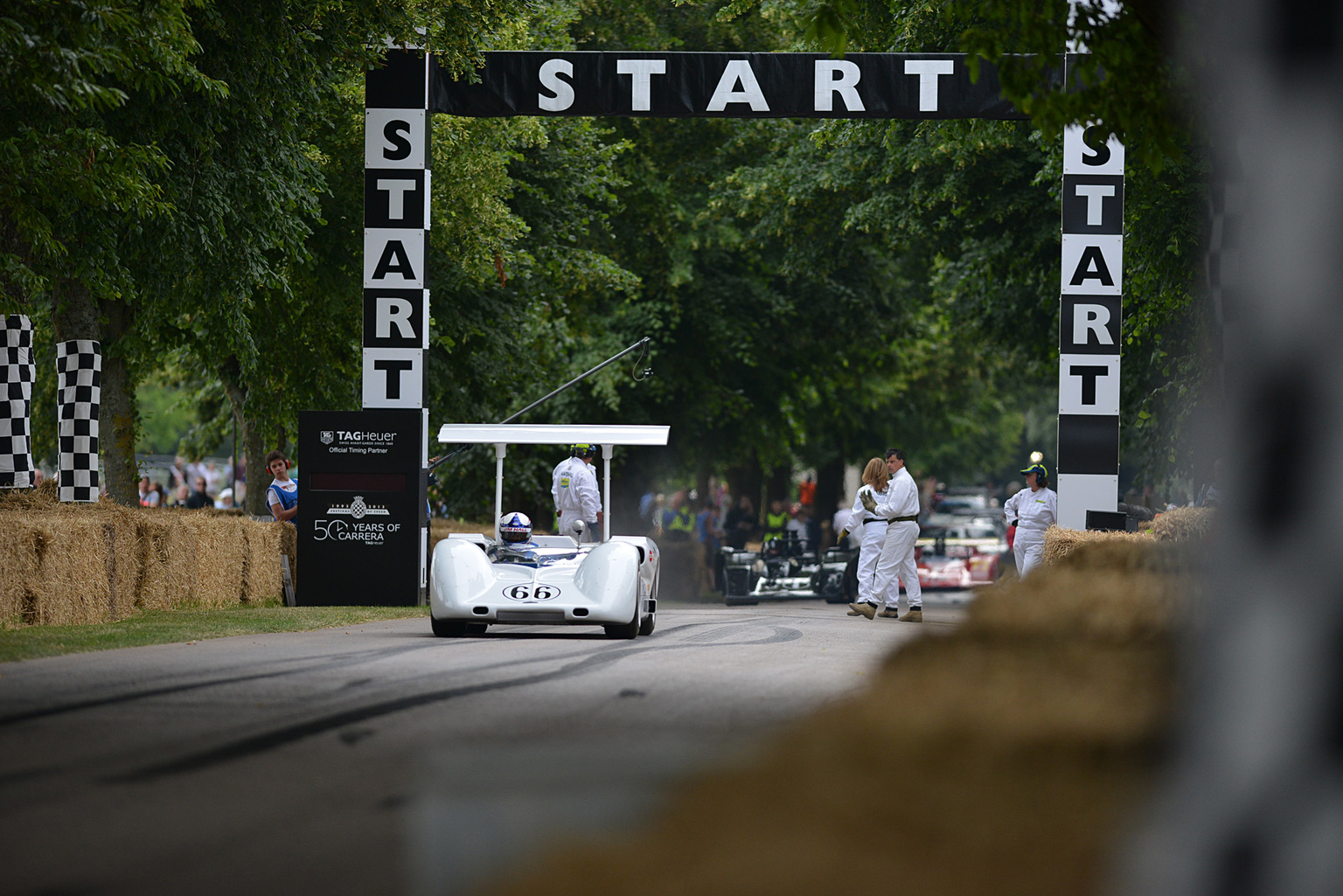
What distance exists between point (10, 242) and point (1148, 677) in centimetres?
1420

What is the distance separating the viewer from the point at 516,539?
14016mm

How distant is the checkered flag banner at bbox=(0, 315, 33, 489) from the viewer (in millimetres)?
16250

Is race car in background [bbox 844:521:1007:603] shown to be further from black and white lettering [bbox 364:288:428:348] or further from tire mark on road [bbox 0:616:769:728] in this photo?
tire mark on road [bbox 0:616:769:728]

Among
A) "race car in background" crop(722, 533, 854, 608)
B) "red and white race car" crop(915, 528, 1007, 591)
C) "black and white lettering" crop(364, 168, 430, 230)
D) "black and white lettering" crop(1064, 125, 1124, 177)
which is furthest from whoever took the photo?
"red and white race car" crop(915, 528, 1007, 591)

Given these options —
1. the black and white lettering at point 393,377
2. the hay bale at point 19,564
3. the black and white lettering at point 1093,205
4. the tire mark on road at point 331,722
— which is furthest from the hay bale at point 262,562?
the black and white lettering at point 1093,205

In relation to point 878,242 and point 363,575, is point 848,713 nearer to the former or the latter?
point 363,575

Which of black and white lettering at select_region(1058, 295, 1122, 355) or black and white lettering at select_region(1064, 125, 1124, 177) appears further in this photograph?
black and white lettering at select_region(1058, 295, 1122, 355)

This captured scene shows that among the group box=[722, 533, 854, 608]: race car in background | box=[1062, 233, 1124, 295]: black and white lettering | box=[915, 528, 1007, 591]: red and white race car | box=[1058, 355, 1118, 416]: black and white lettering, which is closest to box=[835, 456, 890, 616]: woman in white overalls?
box=[1058, 355, 1118, 416]: black and white lettering

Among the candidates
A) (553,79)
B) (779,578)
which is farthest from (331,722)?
(779,578)

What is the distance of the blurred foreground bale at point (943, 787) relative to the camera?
12.1 feet

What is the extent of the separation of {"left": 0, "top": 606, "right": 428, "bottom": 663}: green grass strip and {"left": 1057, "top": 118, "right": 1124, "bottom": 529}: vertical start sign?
754 centimetres

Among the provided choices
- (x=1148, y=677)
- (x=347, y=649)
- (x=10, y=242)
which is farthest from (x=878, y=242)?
(x=1148, y=677)

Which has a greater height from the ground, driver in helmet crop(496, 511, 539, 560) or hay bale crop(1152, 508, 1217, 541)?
hay bale crop(1152, 508, 1217, 541)

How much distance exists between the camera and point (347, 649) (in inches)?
472
